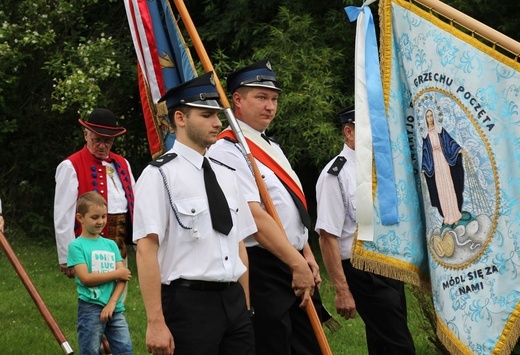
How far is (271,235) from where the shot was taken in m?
6.34

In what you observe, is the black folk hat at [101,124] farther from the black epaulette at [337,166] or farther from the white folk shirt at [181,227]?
the white folk shirt at [181,227]

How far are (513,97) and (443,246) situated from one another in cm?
83

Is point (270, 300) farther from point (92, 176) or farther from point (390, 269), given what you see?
point (92, 176)

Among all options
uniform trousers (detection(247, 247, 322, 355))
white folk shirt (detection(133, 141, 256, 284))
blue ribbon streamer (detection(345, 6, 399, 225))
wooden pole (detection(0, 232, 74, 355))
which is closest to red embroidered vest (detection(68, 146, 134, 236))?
wooden pole (detection(0, 232, 74, 355))

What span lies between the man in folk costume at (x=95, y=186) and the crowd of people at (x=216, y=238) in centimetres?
1

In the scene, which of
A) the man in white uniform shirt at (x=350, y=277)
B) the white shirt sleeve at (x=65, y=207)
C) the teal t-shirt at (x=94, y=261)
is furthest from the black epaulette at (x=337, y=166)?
the white shirt sleeve at (x=65, y=207)

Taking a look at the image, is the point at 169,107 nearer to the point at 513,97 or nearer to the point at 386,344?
the point at 513,97

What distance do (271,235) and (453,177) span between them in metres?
1.23

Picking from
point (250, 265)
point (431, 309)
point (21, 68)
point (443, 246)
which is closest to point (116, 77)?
point (21, 68)

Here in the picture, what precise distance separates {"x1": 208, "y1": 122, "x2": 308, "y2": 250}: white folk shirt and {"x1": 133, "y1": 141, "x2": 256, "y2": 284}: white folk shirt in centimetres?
82

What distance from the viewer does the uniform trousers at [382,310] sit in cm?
750

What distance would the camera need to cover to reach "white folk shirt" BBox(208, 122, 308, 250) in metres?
6.49

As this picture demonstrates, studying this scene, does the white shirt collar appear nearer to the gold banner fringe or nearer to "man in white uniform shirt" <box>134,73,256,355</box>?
"man in white uniform shirt" <box>134,73,256,355</box>

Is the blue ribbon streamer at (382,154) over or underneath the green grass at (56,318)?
over
